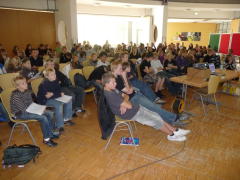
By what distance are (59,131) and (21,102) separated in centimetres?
94

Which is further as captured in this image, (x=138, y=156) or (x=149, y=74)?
(x=149, y=74)

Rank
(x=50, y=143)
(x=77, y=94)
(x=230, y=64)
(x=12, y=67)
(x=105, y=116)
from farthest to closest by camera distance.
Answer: (x=230, y=64) → (x=12, y=67) → (x=77, y=94) → (x=50, y=143) → (x=105, y=116)

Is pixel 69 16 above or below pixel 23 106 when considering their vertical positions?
above

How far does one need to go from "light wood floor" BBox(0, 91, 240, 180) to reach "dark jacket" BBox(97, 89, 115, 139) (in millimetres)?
376

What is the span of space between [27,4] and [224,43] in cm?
1156

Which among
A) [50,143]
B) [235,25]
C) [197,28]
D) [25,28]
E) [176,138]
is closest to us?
[50,143]

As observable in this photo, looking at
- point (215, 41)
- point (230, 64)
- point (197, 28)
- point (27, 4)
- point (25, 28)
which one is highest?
point (27, 4)

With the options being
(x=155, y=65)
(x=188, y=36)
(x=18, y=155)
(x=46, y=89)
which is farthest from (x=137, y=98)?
(x=188, y=36)

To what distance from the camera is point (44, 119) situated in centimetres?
316

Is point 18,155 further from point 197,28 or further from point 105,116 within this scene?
point 197,28

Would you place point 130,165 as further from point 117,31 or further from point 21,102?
point 117,31

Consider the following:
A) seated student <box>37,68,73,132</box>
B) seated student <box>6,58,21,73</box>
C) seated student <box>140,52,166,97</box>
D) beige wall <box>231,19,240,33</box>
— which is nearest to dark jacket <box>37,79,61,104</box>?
seated student <box>37,68,73,132</box>

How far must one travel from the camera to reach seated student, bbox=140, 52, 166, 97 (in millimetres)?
5668

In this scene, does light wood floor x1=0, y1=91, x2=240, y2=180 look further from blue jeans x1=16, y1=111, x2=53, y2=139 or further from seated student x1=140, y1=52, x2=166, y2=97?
seated student x1=140, y1=52, x2=166, y2=97
